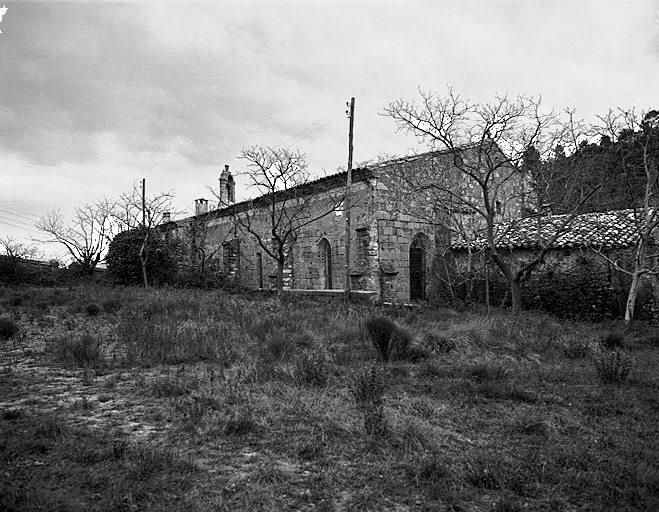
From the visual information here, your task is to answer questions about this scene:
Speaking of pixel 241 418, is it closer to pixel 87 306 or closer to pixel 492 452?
pixel 492 452

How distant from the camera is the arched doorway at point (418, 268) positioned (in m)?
19.3

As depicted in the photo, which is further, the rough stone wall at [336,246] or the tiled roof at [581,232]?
the rough stone wall at [336,246]

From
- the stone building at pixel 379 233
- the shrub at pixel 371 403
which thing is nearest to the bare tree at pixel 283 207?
the stone building at pixel 379 233

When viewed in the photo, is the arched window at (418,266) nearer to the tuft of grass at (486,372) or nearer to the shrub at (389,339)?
the shrub at (389,339)

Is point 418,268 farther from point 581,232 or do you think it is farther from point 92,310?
point 92,310

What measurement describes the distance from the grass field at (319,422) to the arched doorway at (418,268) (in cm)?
1026

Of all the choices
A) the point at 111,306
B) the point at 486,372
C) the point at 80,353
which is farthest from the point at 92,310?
the point at 486,372

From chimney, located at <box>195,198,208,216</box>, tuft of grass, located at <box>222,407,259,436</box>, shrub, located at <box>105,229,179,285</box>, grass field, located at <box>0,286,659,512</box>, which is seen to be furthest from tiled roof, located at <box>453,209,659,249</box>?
chimney, located at <box>195,198,208,216</box>

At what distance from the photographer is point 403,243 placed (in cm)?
1873

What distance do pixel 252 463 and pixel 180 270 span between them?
73.6 ft

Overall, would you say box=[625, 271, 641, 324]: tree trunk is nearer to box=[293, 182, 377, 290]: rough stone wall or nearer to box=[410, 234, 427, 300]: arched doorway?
box=[410, 234, 427, 300]: arched doorway

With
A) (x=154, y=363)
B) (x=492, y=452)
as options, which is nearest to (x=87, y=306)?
(x=154, y=363)

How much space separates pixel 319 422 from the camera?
4.51m

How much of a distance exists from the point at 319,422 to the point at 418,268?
1547 centimetres
